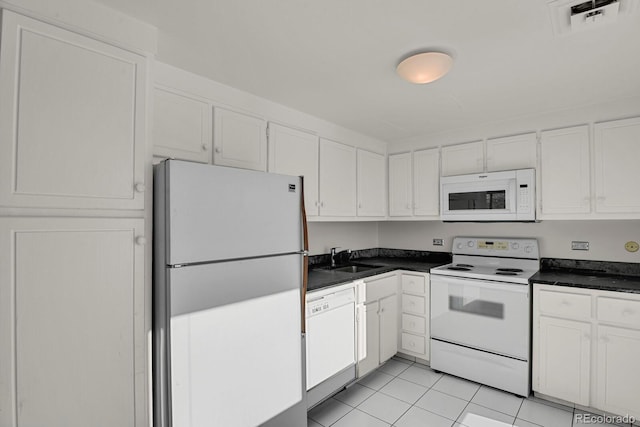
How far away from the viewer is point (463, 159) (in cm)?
327

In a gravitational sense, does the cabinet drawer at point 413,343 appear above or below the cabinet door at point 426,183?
below

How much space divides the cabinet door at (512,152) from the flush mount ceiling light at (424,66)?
5.13 ft

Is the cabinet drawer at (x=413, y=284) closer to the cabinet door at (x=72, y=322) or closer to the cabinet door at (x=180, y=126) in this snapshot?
the cabinet door at (x=180, y=126)

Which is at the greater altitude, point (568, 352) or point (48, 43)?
point (48, 43)

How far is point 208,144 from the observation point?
81.8 inches

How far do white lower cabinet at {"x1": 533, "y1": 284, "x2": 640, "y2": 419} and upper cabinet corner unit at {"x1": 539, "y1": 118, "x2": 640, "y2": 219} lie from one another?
691mm

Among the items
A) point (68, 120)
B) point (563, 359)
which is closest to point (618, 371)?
point (563, 359)

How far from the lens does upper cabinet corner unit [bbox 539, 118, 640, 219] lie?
2.47m

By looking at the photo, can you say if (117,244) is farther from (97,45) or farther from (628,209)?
(628,209)

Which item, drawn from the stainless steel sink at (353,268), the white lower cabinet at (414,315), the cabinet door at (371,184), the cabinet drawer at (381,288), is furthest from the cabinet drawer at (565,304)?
the cabinet door at (371,184)

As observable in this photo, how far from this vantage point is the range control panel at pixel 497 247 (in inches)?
121

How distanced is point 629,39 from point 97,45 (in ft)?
8.33

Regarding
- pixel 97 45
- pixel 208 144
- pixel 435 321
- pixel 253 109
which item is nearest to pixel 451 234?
pixel 435 321

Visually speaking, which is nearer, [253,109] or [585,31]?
[585,31]
